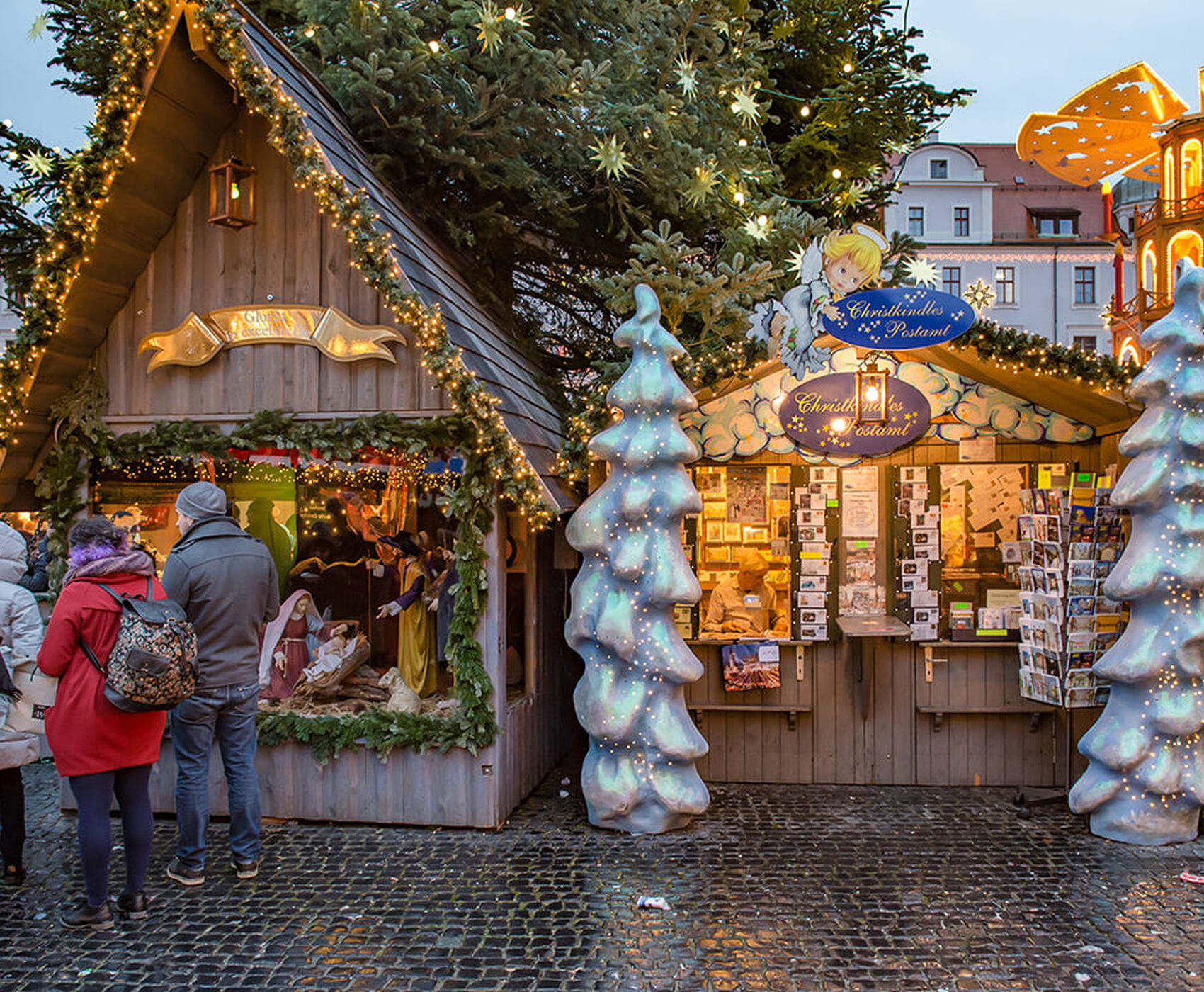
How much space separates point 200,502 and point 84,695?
1304 mm

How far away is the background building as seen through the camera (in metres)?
39.6

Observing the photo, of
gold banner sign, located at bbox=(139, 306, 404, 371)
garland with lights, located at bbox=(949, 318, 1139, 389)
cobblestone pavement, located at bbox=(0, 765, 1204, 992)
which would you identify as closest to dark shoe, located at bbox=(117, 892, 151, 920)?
cobblestone pavement, located at bbox=(0, 765, 1204, 992)

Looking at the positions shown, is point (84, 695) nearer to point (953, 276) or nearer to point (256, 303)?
point (256, 303)

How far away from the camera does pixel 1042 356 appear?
22.3 ft

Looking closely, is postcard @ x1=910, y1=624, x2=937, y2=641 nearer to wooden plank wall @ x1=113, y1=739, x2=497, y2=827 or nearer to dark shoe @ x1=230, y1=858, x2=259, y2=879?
wooden plank wall @ x1=113, y1=739, x2=497, y2=827

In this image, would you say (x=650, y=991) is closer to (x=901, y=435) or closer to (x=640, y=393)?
(x=640, y=393)

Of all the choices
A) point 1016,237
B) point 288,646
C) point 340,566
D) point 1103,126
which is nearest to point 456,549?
point 340,566

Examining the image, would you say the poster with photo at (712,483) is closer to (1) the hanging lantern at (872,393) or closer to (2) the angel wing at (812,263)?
(1) the hanging lantern at (872,393)

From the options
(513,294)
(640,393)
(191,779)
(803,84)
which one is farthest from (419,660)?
(803,84)

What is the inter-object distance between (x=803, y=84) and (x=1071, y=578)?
7.64 metres

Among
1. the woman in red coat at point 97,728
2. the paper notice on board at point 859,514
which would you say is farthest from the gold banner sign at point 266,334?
the paper notice on board at point 859,514

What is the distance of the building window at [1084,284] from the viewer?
39656 millimetres

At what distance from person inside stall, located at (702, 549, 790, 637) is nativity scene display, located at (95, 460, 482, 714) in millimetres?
2265

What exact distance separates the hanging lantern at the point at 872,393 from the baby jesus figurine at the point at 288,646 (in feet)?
14.8
